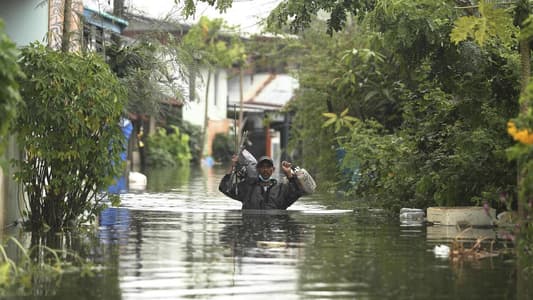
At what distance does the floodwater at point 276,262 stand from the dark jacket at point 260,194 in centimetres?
110

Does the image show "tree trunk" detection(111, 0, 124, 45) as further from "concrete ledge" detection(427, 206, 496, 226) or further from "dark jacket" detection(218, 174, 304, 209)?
"concrete ledge" detection(427, 206, 496, 226)

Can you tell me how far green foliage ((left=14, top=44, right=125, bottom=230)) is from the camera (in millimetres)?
15867

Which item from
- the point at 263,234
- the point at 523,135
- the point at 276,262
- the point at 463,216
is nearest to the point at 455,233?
A: the point at 463,216

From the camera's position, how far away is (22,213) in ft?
56.1

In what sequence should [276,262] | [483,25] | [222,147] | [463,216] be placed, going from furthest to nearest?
1. [222,147]
2. [463,216]
3. [483,25]
4. [276,262]

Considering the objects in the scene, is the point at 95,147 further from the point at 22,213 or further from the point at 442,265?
the point at 442,265

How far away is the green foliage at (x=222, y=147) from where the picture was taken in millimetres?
76375

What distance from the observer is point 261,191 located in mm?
21859

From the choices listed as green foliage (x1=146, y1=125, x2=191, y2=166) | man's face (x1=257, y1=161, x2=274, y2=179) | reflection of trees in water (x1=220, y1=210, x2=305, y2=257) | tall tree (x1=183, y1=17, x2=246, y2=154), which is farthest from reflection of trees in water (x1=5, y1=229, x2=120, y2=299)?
tall tree (x1=183, y1=17, x2=246, y2=154)

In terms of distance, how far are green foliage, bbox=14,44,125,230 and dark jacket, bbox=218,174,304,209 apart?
5012 millimetres

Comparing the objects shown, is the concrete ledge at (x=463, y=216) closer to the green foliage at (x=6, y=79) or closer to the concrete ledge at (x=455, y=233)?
the concrete ledge at (x=455, y=233)

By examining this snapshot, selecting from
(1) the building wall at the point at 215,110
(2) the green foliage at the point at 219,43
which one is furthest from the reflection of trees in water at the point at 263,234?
(1) the building wall at the point at 215,110

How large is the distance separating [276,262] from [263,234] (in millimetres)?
3808

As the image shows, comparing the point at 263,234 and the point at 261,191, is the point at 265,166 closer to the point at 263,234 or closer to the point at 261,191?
the point at 261,191
